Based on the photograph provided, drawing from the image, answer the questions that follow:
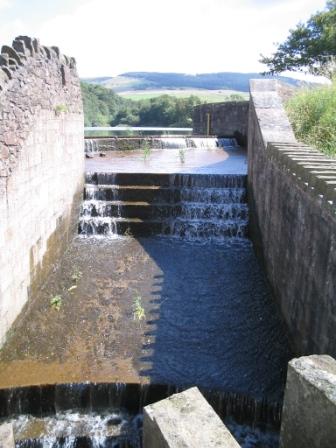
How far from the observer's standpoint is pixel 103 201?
30.6ft

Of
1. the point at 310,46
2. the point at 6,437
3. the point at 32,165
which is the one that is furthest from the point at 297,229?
the point at 310,46

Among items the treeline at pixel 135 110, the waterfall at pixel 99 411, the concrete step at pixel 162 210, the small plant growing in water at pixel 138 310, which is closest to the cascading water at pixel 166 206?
the concrete step at pixel 162 210

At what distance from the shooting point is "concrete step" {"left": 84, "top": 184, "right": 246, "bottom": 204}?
366 inches

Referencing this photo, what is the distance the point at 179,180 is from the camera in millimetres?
9477

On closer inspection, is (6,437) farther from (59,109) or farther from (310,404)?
(59,109)

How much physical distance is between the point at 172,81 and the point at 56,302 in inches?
6141

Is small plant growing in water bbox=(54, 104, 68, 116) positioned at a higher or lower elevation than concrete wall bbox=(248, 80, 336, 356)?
higher

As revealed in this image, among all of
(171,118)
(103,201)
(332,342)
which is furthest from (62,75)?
(171,118)

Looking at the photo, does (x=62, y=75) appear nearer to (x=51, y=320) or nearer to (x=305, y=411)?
(x=51, y=320)

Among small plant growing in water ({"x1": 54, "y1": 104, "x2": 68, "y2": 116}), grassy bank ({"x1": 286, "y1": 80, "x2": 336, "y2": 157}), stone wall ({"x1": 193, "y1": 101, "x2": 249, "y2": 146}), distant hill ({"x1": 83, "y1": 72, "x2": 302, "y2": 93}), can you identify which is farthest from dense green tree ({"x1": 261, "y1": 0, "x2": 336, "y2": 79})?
distant hill ({"x1": 83, "y1": 72, "x2": 302, "y2": 93})

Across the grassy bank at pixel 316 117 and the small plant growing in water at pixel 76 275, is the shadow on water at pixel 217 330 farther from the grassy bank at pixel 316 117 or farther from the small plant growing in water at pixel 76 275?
the grassy bank at pixel 316 117

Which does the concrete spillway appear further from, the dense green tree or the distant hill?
the distant hill

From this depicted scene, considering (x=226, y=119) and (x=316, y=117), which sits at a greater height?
(x=316, y=117)

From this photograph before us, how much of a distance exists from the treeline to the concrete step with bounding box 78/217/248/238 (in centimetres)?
3159
